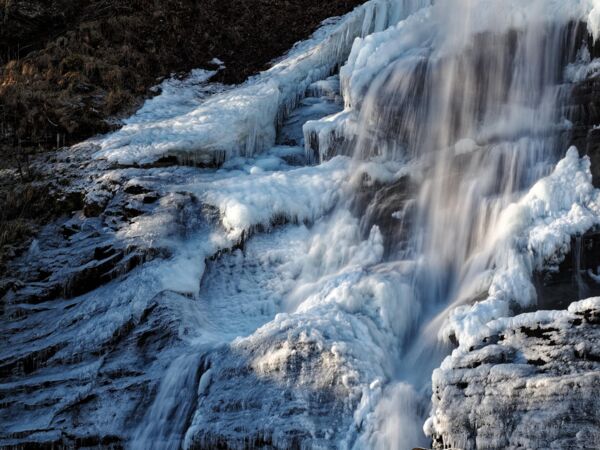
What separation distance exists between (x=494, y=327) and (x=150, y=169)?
605 centimetres

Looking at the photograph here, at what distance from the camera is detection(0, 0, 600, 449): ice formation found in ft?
20.9

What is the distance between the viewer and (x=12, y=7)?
51.4ft

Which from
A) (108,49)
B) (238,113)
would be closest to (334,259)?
→ (238,113)

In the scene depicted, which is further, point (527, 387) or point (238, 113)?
point (238, 113)

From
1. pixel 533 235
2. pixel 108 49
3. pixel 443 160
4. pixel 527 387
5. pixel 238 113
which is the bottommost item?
pixel 527 387

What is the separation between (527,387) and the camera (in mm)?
5398

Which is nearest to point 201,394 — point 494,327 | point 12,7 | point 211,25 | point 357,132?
point 494,327

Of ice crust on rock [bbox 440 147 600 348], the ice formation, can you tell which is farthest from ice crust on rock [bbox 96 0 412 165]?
ice crust on rock [bbox 440 147 600 348]

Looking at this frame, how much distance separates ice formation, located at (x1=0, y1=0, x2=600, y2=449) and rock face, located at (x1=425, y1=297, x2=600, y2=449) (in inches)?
0.9

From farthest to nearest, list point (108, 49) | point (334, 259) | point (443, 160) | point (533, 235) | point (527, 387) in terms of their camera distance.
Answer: point (108, 49) → point (443, 160) → point (334, 259) → point (533, 235) → point (527, 387)

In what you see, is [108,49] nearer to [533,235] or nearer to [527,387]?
[533,235]

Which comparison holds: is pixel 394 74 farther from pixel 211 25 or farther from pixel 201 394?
pixel 211 25

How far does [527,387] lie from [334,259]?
11.3ft

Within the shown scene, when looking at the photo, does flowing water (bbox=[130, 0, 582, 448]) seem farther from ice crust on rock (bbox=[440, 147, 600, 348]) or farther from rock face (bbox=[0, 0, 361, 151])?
rock face (bbox=[0, 0, 361, 151])
